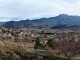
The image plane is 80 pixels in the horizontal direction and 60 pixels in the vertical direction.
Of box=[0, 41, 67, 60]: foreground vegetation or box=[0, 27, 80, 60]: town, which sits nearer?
box=[0, 41, 67, 60]: foreground vegetation

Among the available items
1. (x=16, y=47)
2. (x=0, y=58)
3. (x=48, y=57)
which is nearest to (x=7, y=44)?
(x=16, y=47)

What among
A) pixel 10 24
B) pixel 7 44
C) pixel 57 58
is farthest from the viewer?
pixel 10 24

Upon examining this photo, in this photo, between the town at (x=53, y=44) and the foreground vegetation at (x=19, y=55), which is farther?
the town at (x=53, y=44)

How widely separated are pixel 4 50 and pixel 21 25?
18524 centimetres

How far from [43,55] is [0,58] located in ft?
4.57

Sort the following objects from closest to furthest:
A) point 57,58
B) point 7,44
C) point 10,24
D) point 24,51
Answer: point 57,58
point 24,51
point 7,44
point 10,24

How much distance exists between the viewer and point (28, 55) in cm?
752

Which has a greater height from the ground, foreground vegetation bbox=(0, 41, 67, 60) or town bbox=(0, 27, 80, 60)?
foreground vegetation bbox=(0, 41, 67, 60)

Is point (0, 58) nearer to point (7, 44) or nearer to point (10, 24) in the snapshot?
point (7, 44)

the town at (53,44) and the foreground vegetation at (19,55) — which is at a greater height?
the foreground vegetation at (19,55)

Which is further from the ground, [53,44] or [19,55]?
[19,55]

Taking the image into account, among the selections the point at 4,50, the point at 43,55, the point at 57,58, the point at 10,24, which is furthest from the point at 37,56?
the point at 10,24

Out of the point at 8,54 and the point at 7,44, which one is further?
the point at 7,44

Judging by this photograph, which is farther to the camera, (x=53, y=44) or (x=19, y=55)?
(x=53, y=44)
